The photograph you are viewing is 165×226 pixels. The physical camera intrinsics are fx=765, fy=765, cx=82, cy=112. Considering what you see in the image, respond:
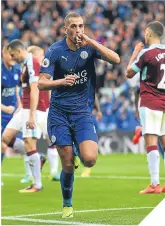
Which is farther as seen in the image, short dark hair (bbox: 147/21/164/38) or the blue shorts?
short dark hair (bbox: 147/21/164/38)

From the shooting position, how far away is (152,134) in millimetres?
10773

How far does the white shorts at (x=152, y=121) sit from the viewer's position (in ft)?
35.2

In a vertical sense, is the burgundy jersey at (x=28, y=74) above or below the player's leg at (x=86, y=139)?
above

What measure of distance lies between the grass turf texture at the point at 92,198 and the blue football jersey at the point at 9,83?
144 centimetres

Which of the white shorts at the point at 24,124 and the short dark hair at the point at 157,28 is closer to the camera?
the short dark hair at the point at 157,28

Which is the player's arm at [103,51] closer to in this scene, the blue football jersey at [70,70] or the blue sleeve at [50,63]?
the blue football jersey at [70,70]

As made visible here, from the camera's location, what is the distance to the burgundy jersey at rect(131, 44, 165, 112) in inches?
420

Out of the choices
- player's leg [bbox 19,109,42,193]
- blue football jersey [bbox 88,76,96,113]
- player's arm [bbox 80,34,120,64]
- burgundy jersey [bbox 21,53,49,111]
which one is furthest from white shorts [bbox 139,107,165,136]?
player's arm [bbox 80,34,120,64]

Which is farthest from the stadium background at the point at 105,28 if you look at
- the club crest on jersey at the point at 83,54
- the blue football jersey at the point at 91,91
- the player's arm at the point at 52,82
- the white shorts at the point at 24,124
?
the player's arm at the point at 52,82

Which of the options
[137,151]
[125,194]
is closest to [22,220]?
[125,194]

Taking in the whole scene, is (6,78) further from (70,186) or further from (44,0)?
(44,0)

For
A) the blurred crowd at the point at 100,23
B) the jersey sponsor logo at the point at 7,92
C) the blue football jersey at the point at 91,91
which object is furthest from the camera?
the blurred crowd at the point at 100,23

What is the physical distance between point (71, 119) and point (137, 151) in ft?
49.3

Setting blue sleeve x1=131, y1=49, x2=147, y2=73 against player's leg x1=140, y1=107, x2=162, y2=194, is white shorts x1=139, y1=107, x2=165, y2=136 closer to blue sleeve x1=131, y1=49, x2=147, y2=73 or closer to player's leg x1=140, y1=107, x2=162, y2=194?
player's leg x1=140, y1=107, x2=162, y2=194
